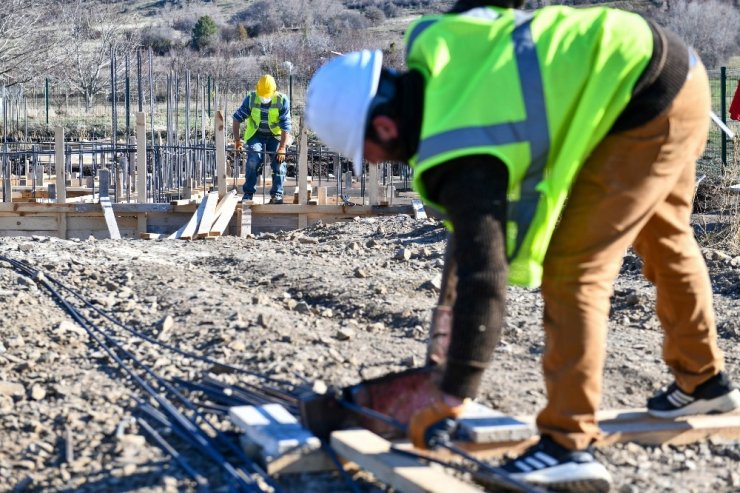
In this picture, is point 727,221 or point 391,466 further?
point 727,221

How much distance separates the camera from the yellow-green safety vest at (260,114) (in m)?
14.9

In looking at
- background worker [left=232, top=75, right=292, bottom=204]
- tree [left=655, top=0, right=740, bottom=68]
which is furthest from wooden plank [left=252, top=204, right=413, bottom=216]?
tree [left=655, top=0, right=740, bottom=68]

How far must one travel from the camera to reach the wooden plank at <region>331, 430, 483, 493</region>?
312cm

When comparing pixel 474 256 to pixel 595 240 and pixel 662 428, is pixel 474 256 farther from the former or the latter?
pixel 662 428

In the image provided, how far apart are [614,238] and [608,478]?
2.27 feet

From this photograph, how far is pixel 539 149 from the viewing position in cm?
297

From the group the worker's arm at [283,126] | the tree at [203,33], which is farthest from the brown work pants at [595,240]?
the tree at [203,33]

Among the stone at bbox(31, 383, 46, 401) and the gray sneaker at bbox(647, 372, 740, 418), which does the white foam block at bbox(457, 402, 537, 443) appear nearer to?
the gray sneaker at bbox(647, 372, 740, 418)

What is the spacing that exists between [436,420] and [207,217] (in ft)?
32.8

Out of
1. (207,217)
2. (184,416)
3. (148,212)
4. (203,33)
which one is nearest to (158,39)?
(203,33)

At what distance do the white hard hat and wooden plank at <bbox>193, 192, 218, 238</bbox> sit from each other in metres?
9.33

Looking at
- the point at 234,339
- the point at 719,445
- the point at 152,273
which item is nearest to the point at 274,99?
the point at 152,273

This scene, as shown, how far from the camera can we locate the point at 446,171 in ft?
9.46

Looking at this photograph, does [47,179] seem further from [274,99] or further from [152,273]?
[152,273]
